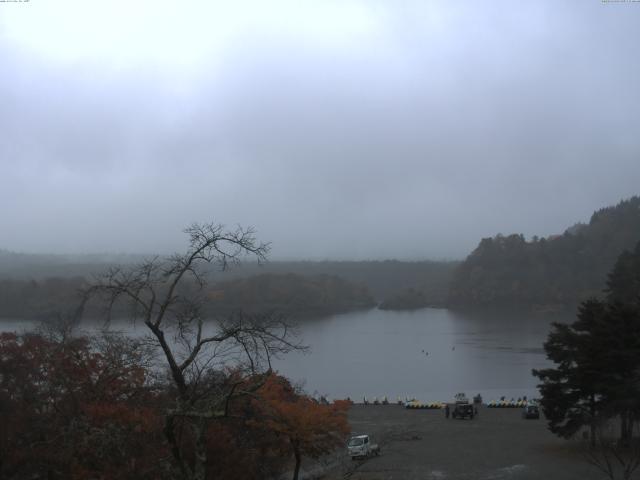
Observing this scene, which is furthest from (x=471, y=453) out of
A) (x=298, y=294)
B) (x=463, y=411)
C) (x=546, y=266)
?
(x=546, y=266)

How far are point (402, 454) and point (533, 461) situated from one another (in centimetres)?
204

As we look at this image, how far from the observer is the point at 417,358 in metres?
32.8

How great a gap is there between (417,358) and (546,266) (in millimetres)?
44757

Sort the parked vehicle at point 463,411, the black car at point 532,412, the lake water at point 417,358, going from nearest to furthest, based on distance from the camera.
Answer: the black car at point 532,412, the parked vehicle at point 463,411, the lake water at point 417,358

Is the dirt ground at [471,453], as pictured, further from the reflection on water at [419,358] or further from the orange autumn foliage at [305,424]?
the reflection on water at [419,358]

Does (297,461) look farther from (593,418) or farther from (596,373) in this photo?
(596,373)

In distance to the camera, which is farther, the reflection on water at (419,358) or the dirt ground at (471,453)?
the reflection on water at (419,358)

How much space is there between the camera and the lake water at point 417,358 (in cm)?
2377

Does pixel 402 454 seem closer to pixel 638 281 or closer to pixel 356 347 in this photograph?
pixel 638 281

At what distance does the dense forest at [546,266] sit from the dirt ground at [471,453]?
54.5 meters

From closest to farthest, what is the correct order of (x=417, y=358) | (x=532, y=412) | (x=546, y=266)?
(x=532, y=412) → (x=417, y=358) → (x=546, y=266)

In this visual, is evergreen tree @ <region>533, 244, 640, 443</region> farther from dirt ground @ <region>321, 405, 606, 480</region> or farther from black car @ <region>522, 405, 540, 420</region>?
black car @ <region>522, 405, 540, 420</region>

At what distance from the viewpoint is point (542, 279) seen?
71.0 m

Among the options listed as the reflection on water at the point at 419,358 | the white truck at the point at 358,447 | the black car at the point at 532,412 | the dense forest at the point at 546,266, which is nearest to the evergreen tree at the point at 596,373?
the white truck at the point at 358,447
